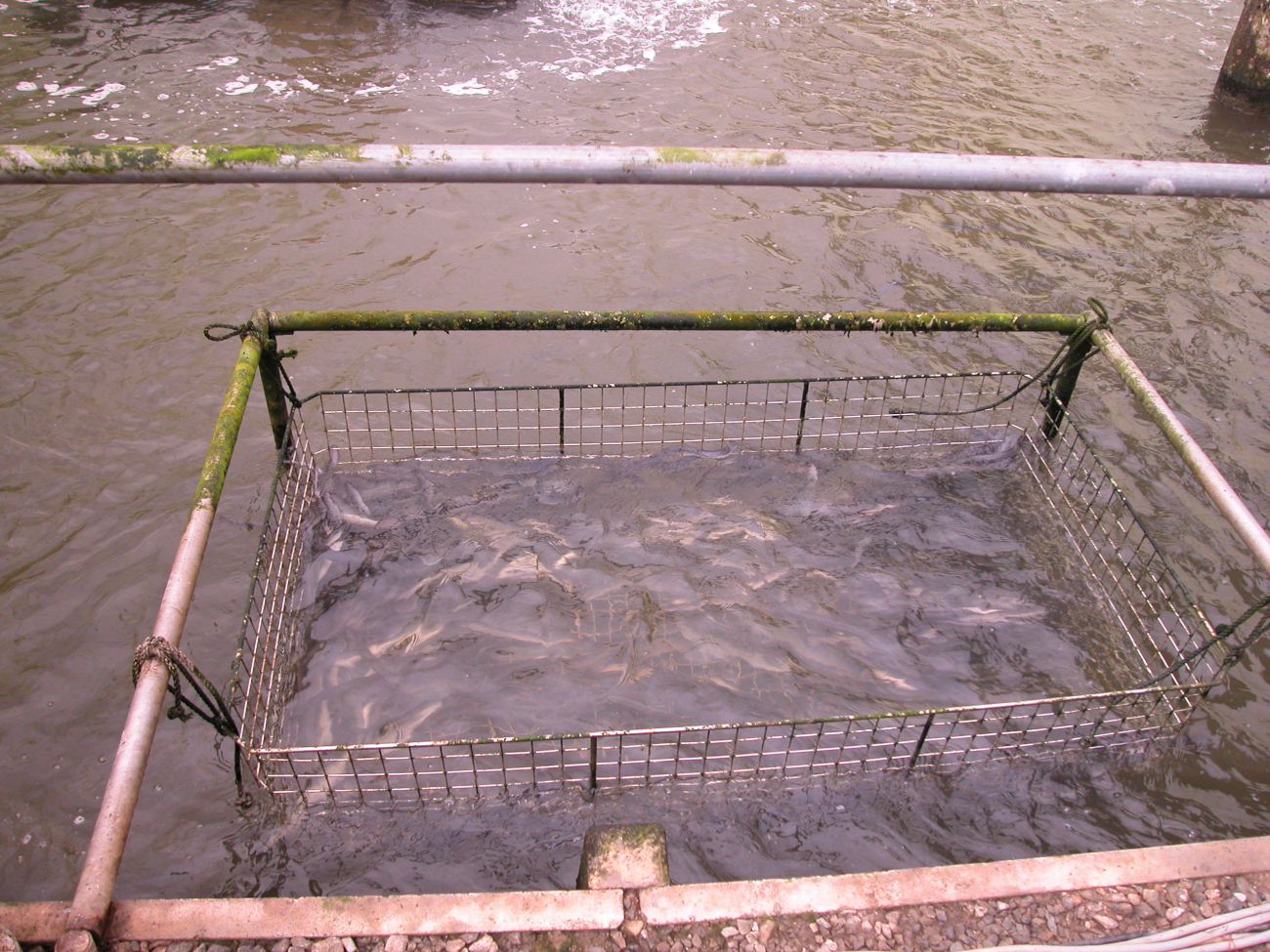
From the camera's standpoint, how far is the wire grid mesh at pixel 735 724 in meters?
2.94

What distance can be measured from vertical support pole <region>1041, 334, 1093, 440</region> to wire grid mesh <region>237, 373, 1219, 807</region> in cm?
5

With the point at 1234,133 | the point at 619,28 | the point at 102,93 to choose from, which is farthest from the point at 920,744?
the point at 619,28

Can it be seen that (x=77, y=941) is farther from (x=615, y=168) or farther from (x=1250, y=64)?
(x=1250, y=64)

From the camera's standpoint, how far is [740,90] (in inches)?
345

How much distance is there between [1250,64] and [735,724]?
983cm

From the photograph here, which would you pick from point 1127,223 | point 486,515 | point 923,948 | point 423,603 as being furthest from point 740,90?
point 923,948

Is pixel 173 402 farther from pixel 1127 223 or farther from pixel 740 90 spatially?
pixel 1127 223

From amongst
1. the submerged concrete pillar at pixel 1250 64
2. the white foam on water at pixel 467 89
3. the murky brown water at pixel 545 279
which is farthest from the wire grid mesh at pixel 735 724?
the submerged concrete pillar at pixel 1250 64

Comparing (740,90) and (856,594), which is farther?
(740,90)

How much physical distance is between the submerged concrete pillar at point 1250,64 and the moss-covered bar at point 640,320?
7516mm

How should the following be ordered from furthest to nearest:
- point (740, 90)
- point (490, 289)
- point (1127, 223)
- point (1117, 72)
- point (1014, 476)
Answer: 1. point (1117, 72)
2. point (740, 90)
3. point (1127, 223)
4. point (490, 289)
5. point (1014, 476)

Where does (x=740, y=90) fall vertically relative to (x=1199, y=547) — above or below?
above

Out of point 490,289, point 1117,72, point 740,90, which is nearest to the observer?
point 490,289

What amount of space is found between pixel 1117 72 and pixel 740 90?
4349 millimetres
